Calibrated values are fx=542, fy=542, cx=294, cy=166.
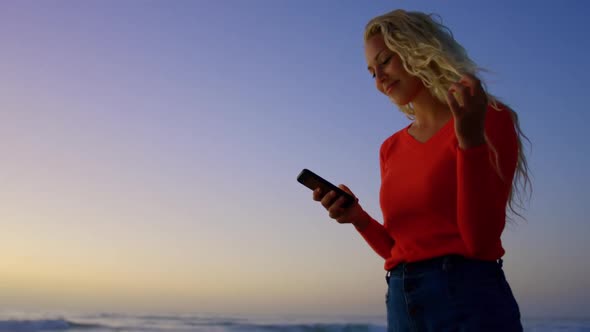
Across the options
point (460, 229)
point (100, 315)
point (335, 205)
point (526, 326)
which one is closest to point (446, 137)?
point (460, 229)

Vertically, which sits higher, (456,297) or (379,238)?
(379,238)

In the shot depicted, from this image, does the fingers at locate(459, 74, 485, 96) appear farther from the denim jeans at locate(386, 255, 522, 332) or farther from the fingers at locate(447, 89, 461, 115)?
the denim jeans at locate(386, 255, 522, 332)

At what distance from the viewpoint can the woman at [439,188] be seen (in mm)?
1503

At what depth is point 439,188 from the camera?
169 centimetres

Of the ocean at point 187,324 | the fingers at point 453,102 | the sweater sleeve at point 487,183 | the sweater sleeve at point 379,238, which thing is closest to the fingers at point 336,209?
the sweater sleeve at point 379,238

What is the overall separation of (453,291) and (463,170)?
355 mm

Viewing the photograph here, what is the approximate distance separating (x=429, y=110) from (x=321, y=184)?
1.57 ft

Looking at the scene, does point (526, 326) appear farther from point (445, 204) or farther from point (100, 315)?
point (445, 204)

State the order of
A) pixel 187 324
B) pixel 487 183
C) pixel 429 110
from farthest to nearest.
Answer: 1. pixel 187 324
2. pixel 429 110
3. pixel 487 183

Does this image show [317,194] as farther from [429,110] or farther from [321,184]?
[429,110]

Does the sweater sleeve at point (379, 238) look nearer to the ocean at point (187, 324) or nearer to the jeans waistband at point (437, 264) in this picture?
the jeans waistband at point (437, 264)

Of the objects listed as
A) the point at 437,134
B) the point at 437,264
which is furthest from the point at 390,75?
the point at 437,264

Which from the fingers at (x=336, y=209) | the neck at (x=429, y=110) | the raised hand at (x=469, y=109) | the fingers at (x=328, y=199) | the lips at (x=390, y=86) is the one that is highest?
the lips at (x=390, y=86)

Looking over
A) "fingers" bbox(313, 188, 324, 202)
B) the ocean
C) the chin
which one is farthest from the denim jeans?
the ocean
